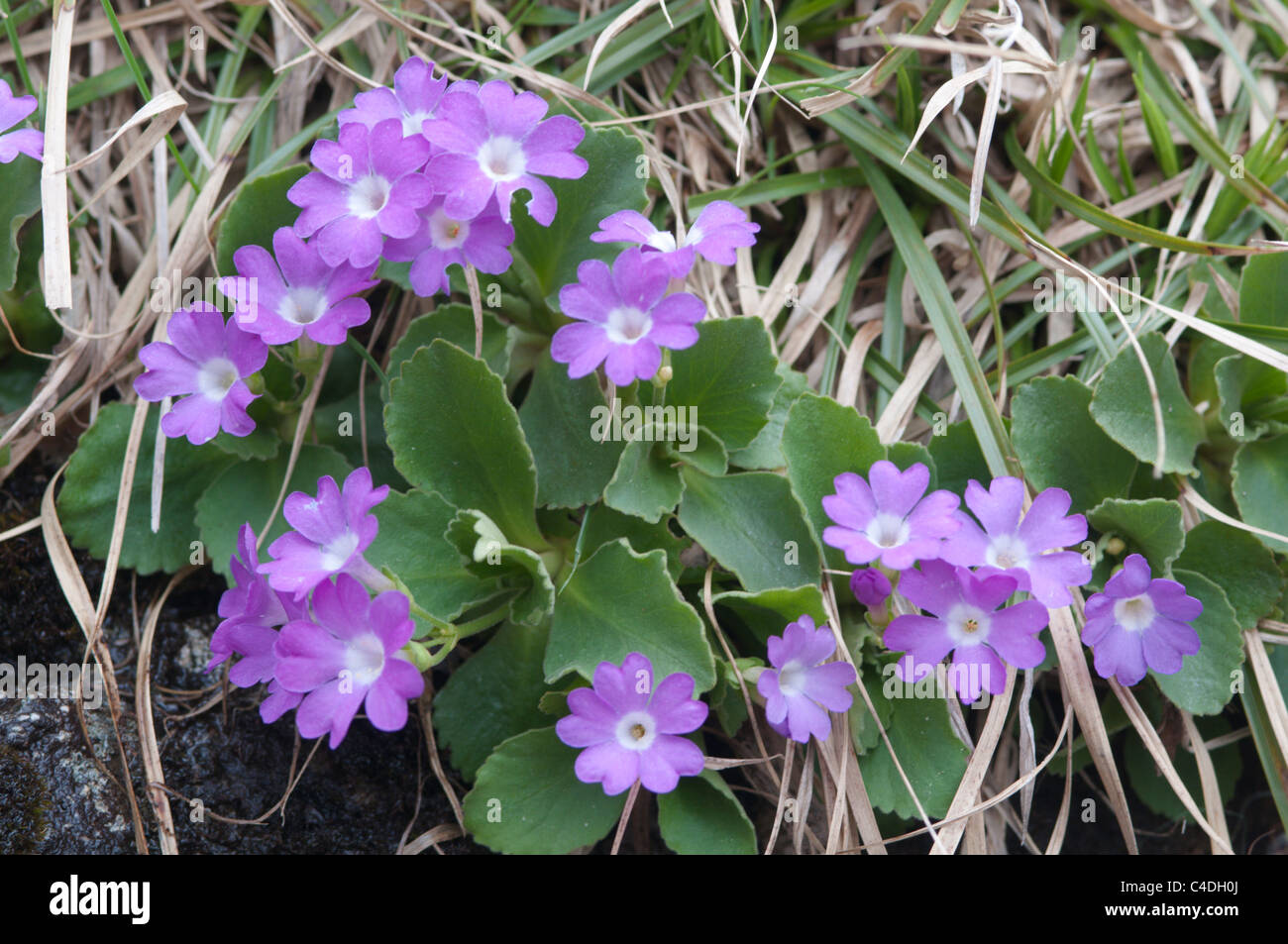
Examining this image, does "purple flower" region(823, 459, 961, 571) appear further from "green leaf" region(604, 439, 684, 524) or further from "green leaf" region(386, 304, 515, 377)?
"green leaf" region(386, 304, 515, 377)

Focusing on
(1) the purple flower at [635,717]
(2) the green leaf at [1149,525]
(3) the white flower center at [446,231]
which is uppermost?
(3) the white flower center at [446,231]

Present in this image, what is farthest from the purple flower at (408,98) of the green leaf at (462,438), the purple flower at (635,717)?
the purple flower at (635,717)

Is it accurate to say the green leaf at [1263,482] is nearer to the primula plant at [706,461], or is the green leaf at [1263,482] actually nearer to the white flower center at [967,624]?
the primula plant at [706,461]

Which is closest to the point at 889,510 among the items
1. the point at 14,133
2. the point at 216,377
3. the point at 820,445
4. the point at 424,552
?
the point at 820,445

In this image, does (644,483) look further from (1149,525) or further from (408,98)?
(1149,525)

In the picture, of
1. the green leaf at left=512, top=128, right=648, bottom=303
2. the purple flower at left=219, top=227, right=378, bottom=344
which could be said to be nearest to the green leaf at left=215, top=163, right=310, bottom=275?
the purple flower at left=219, top=227, right=378, bottom=344

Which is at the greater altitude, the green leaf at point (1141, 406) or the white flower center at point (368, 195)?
the white flower center at point (368, 195)
